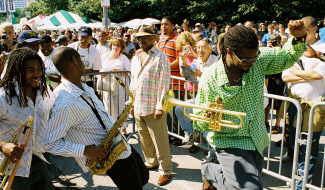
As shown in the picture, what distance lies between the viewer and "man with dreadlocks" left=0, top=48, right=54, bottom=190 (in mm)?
2684

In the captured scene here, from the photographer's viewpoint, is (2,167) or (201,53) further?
(201,53)

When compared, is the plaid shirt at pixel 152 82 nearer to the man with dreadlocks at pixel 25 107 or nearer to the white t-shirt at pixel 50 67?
the man with dreadlocks at pixel 25 107

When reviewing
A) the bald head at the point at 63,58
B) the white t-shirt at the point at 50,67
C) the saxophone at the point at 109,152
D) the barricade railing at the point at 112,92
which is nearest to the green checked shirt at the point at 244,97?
the saxophone at the point at 109,152

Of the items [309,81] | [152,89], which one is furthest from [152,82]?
[309,81]

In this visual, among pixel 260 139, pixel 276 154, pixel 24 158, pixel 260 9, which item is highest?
pixel 260 9

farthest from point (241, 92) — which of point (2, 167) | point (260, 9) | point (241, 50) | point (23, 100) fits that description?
point (260, 9)

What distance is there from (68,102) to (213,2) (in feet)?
98.2

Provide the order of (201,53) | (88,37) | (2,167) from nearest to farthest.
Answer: (2,167) < (201,53) < (88,37)

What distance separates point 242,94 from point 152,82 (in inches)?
67.3

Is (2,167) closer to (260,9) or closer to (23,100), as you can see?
(23,100)

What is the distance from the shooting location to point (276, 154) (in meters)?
5.12

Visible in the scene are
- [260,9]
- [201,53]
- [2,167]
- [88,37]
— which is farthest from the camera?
[260,9]

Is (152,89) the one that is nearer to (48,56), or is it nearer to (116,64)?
(116,64)

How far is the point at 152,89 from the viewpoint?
4.15m
